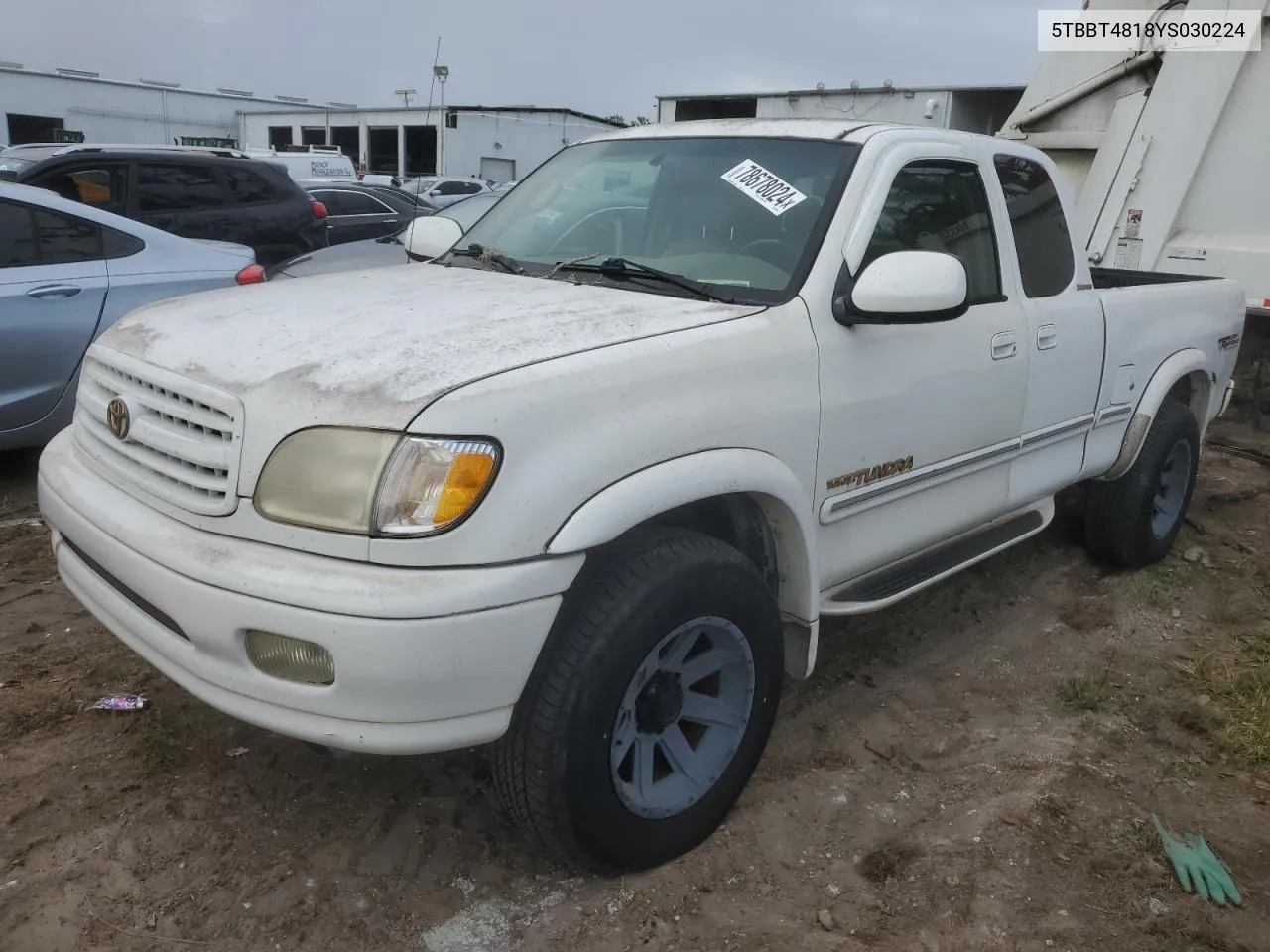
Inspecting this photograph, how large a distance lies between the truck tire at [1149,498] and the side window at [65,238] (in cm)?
500

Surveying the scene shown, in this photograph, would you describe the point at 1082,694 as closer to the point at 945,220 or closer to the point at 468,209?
the point at 945,220

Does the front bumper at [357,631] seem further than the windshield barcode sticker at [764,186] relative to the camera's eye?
No

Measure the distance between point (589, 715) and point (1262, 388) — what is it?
6919 millimetres

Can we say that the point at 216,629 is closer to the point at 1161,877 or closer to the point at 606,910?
the point at 606,910

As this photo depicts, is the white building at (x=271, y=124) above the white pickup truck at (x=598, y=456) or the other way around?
above

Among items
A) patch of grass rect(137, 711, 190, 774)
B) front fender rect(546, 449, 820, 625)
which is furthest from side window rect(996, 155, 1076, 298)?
patch of grass rect(137, 711, 190, 774)

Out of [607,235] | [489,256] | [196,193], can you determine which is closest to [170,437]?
[489,256]

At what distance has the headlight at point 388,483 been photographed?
209 centimetres

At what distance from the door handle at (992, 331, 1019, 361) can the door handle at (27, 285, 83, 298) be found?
4284 mm

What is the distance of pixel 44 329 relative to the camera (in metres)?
4.93

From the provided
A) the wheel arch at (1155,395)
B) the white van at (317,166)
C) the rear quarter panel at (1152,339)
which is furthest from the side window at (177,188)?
the white van at (317,166)

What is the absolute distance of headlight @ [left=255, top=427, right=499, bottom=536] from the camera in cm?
209

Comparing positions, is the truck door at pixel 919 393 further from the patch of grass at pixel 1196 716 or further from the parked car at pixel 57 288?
the parked car at pixel 57 288

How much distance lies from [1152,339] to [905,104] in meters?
6.73
